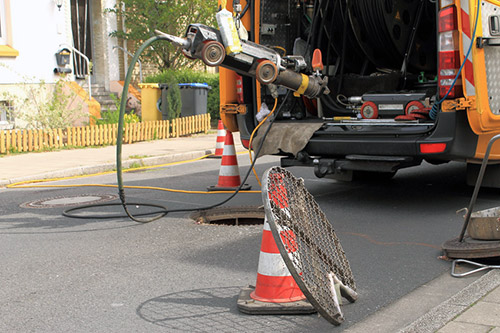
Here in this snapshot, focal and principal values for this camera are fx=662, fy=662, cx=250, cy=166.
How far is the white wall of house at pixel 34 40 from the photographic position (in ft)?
53.5

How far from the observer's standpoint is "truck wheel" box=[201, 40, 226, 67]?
6113mm

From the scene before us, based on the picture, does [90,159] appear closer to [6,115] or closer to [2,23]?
[6,115]

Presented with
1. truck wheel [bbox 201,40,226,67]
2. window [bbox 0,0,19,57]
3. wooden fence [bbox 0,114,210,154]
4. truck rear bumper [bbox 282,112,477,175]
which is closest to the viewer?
truck wheel [bbox 201,40,226,67]

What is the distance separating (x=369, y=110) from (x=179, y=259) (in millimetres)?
3602

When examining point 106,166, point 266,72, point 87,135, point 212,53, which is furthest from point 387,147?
point 87,135

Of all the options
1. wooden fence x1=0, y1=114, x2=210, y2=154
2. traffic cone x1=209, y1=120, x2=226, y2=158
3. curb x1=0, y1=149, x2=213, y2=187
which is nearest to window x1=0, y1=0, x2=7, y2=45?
wooden fence x1=0, y1=114, x2=210, y2=154

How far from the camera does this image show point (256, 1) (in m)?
7.94

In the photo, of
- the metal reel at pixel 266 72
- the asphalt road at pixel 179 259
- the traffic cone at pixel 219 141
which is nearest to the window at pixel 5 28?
the traffic cone at pixel 219 141

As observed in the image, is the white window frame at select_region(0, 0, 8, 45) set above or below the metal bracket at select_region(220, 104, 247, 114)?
above

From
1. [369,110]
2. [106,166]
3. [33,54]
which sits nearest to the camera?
[369,110]

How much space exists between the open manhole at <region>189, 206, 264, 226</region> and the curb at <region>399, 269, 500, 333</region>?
297cm

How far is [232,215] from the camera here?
7070 millimetres

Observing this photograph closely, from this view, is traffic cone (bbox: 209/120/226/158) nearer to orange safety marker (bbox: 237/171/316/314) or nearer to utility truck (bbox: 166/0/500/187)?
utility truck (bbox: 166/0/500/187)

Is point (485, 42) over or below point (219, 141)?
over
